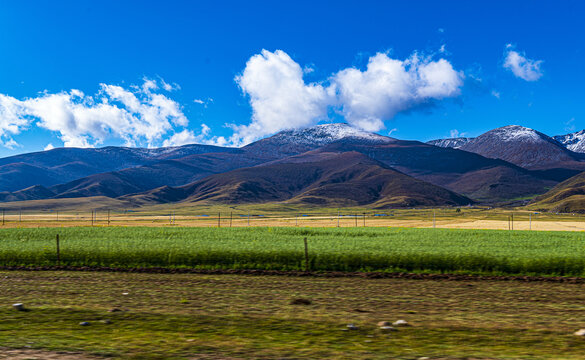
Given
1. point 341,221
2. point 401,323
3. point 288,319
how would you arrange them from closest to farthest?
point 401,323 → point 288,319 → point 341,221

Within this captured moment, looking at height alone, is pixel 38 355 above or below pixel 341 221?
above

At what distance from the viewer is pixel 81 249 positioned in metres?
25.5

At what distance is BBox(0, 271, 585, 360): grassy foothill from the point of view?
9875 mm

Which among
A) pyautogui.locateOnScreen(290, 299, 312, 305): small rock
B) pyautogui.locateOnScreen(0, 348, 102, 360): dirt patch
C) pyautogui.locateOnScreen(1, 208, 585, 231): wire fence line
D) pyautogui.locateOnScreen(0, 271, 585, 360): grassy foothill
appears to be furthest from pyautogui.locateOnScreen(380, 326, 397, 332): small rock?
pyautogui.locateOnScreen(1, 208, 585, 231): wire fence line

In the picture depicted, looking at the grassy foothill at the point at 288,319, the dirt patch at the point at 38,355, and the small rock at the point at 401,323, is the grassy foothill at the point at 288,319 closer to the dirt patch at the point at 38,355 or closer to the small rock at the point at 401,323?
the dirt patch at the point at 38,355

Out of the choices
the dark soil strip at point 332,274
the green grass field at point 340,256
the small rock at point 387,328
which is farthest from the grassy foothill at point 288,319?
the green grass field at point 340,256

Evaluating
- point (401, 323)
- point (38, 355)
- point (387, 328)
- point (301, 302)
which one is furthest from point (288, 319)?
point (38, 355)

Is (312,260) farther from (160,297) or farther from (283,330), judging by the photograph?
(283,330)

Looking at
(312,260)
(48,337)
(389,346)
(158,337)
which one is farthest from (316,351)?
(312,260)

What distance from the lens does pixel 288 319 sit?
12602mm

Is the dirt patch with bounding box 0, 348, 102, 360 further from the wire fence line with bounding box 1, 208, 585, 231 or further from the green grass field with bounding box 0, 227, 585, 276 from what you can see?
the wire fence line with bounding box 1, 208, 585, 231

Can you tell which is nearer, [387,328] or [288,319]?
[387,328]

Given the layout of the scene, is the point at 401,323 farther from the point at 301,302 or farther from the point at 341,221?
the point at 341,221

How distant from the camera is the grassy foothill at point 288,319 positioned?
32.4ft
